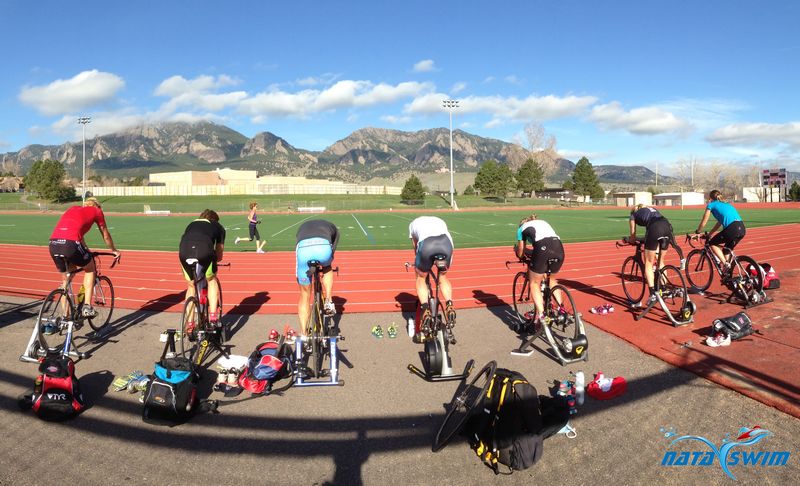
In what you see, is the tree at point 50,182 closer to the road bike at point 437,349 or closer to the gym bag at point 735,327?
the road bike at point 437,349

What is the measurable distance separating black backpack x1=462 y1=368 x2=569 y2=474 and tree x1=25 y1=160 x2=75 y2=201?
95.9 metres

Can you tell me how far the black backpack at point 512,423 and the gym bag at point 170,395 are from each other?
2.60 m

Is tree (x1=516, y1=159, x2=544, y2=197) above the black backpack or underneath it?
above

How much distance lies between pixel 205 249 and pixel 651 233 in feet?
23.2

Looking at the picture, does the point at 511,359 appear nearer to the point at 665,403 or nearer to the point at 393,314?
the point at 665,403

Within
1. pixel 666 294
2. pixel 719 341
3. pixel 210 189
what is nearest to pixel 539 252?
pixel 719 341

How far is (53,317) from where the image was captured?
257 inches

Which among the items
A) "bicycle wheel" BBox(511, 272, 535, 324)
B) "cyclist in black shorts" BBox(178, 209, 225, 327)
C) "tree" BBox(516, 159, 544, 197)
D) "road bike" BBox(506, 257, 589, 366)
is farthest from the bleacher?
"tree" BBox(516, 159, 544, 197)

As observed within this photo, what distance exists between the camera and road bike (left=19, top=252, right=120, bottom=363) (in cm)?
579

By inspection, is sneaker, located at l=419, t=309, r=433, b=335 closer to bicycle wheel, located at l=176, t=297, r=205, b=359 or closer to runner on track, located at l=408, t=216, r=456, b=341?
runner on track, located at l=408, t=216, r=456, b=341

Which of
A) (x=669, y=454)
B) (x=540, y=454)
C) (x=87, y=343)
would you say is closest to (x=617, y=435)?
(x=669, y=454)

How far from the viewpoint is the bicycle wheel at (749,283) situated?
788 centimetres

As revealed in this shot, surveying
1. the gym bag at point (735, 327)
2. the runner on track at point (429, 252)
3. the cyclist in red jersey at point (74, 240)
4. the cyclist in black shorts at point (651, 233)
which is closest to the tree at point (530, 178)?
the cyclist in black shorts at point (651, 233)

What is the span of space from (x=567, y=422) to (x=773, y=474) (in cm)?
143
